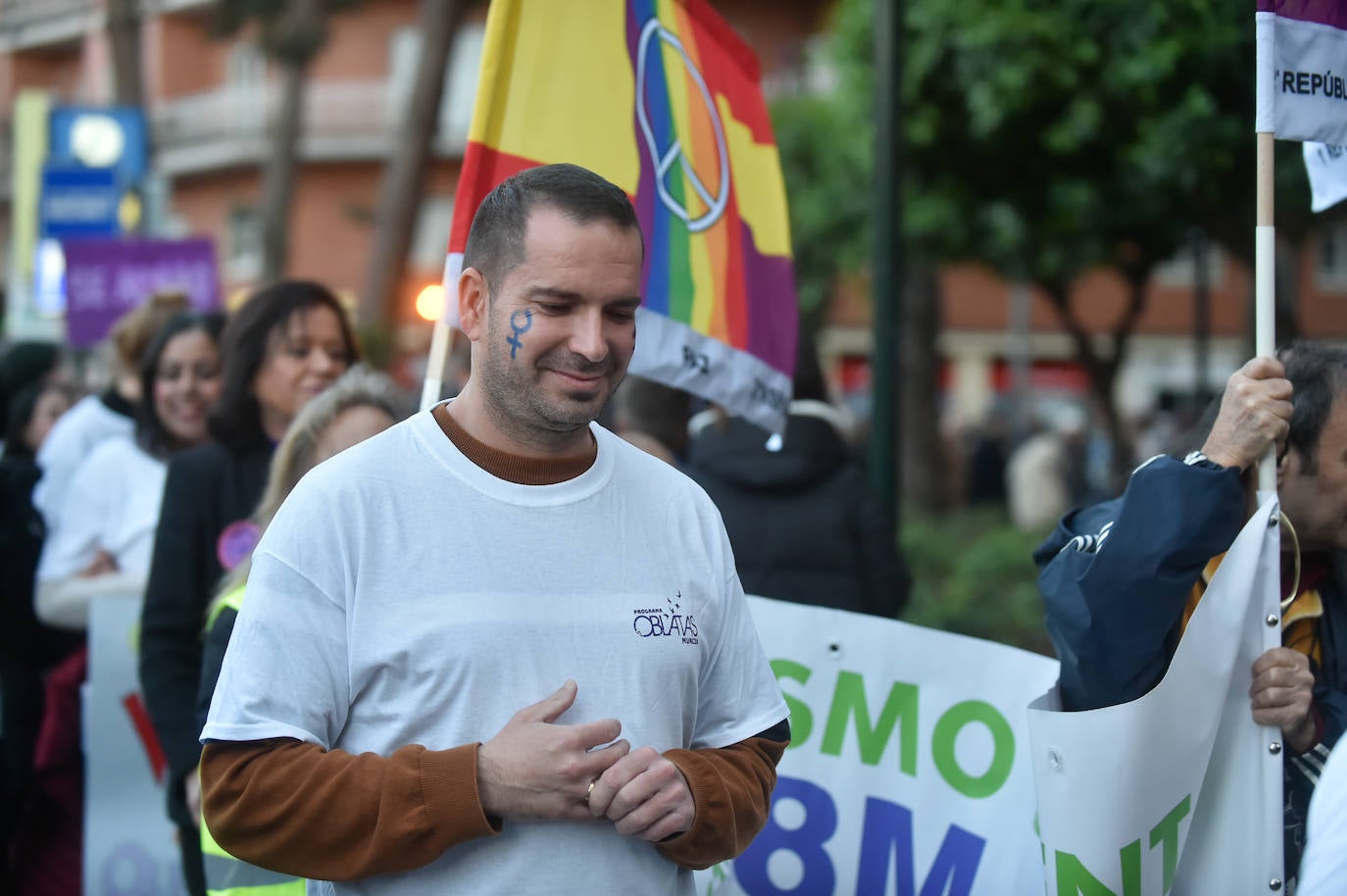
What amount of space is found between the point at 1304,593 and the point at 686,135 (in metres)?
1.83

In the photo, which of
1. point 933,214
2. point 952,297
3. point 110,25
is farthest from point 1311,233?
point 952,297

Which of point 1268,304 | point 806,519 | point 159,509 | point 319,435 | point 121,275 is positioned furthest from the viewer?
point 121,275

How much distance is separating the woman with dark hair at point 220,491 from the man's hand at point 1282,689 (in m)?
2.23

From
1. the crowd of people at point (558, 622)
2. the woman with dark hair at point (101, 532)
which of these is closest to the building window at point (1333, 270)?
the woman with dark hair at point (101, 532)

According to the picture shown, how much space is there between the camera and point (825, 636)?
3455mm

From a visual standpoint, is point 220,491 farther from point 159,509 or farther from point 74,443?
point 74,443

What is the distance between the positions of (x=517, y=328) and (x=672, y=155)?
1.72 m

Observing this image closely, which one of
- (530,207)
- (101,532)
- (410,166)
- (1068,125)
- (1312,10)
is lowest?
(101,532)

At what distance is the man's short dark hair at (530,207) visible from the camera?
7.22 feet

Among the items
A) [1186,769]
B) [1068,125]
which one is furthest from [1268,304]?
[1068,125]

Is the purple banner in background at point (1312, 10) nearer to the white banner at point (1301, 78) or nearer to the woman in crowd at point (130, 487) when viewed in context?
the white banner at point (1301, 78)

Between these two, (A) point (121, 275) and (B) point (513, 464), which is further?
(A) point (121, 275)

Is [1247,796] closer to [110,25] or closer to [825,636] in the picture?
[825,636]

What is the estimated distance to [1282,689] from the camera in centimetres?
268
